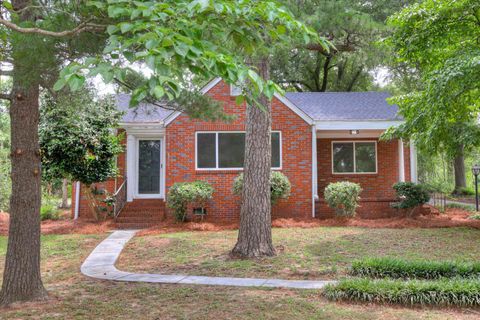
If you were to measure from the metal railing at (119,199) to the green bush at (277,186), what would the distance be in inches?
149

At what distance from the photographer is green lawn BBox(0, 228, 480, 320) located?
5199 mm

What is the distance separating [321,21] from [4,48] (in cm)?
589

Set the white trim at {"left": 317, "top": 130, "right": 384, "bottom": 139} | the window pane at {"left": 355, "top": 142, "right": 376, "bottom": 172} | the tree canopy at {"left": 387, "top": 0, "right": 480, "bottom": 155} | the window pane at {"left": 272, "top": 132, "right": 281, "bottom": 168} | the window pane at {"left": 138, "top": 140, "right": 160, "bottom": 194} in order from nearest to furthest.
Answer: the tree canopy at {"left": 387, "top": 0, "right": 480, "bottom": 155} → the window pane at {"left": 272, "top": 132, "right": 281, "bottom": 168} → the window pane at {"left": 138, "top": 140, "right": 160, "bottom": 194} → the white trim at {"left": 317, "top": 130, "right": 384, "bottom": 139} → the window pane at {"left": 355, "top": 142, "right": 376, "bottom": 172}

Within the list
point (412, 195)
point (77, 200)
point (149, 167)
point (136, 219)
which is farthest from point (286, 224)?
point (77, 200)

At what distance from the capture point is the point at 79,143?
12.1 meters

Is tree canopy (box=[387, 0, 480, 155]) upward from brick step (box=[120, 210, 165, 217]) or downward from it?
upward

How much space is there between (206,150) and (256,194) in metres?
5.04

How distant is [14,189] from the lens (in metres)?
5.58

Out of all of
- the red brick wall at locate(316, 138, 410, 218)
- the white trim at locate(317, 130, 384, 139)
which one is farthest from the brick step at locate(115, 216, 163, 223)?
the white trim at locate(317, 130, 384, 139)

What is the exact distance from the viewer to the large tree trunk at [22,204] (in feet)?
18.3

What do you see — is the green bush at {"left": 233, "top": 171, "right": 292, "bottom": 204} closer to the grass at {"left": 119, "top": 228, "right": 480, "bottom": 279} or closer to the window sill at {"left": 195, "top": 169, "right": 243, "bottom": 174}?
the window sill at {"left": 195, "top": 169, "right": 243, "bottom": 174}

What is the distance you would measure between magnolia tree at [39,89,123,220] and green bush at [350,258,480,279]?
8.22 metres

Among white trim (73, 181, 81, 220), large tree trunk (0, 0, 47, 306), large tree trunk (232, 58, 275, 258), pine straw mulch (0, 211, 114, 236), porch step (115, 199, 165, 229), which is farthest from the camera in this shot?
white trim (73, 181, 81, 220)

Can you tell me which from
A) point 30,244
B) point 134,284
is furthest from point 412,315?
A: point 30,244
